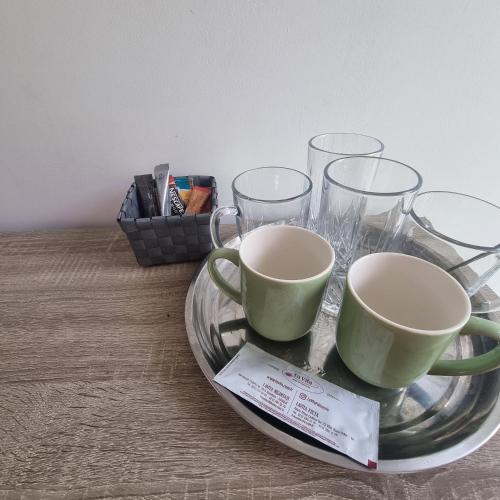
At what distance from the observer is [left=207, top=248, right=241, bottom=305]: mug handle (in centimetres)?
33

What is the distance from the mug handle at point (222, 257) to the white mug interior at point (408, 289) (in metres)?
0.12

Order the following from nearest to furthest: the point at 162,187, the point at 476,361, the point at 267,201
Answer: the point at 476,361 → the point at 267,201 → the point at 162,187

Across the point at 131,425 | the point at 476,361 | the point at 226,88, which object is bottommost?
the point at 131,425

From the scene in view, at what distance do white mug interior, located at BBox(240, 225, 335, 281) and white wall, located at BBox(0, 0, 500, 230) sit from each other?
23 centimetres

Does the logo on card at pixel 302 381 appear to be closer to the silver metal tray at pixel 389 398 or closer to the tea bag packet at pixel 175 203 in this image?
the silver metal tray at pixel 389 398

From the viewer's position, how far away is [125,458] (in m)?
0.28

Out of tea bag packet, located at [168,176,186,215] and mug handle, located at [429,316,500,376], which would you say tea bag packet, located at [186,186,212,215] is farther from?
mug handle, located at [429,316,500,376]

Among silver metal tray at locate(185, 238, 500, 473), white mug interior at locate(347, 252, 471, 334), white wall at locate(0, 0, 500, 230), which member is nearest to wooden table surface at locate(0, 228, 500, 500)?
silver metal tray at locate(185, 238, 500, 473)

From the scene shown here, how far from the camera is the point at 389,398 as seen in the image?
321 millimetres

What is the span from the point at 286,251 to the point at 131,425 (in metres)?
0.26

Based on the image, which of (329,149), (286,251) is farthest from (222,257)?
(329,149)

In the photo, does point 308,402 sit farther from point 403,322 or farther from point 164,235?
point 164,235

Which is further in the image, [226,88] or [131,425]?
[226,88]

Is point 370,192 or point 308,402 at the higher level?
point 370,192
